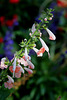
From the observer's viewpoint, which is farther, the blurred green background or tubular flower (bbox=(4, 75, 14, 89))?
the blurred green background

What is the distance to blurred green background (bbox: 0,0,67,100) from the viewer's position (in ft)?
8.30

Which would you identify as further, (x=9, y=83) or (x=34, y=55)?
(x=34, y=55)

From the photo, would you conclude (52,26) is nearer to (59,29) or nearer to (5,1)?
(59,29)

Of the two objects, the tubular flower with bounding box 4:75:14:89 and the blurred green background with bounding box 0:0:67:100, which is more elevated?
the tubular flower with bounding box 4:75:14:89

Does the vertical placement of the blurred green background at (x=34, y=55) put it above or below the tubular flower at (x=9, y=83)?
below

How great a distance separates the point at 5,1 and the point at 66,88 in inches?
83.3

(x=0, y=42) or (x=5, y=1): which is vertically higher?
(x=5, y=1)

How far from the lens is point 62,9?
3.85 m

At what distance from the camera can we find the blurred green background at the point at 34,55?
2.53 meters

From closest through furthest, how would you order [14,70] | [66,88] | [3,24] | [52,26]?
[14,70]
[66,88]
[52,26]
[3,24]

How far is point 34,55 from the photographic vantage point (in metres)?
1.88

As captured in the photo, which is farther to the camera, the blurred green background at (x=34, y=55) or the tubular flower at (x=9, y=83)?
the blurred green background at (x=34, y=55)

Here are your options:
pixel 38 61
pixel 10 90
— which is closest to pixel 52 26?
pixel 38 61

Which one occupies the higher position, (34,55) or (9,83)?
(9,83)
